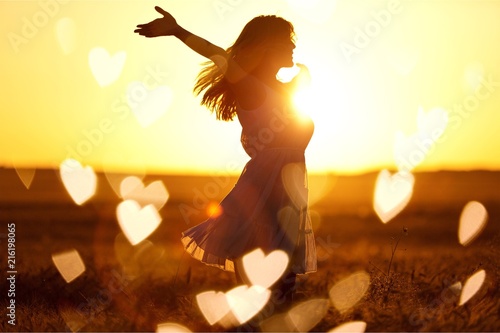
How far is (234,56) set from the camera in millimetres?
8094

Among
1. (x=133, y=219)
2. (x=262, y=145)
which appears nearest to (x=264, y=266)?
(x=262, y=145)

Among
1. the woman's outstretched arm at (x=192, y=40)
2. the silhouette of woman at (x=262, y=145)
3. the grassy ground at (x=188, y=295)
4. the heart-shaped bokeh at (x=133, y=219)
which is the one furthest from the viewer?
the heart-shaped bokeh at (x=133, y=219)

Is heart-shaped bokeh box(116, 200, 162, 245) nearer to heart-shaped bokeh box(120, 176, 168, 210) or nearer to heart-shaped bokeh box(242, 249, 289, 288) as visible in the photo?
heart-shaped bokeh box(120, 176, 168, 210)

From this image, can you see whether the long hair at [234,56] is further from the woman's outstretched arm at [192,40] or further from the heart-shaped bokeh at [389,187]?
the heart-shaped bokeh at [389,187]

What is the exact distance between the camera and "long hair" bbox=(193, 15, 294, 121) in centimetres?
805

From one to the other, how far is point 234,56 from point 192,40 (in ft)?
1.32

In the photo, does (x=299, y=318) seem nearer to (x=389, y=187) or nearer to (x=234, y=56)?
(x=234, y=56)

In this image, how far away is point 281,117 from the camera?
8.09 meters

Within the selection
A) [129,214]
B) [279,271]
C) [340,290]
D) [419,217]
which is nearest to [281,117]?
[279,271]

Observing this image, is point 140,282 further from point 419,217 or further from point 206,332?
point 419,217

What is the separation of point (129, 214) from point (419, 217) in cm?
2151

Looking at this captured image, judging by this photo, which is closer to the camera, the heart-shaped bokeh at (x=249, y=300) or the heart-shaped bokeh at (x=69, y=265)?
the heart-shaped bokeh at (x=249, y=300)

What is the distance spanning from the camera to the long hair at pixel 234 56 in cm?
805

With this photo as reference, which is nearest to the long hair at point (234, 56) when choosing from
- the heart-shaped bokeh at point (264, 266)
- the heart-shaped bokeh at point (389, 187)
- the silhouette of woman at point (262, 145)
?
the silhouette of woman at point (262, 145)
